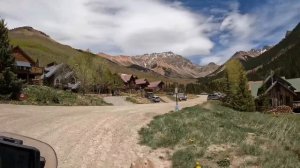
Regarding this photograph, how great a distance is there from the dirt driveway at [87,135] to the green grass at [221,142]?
1.08m

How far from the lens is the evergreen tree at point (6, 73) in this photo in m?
42.5

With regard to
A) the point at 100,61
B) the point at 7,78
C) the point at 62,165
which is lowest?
the point at 62,165

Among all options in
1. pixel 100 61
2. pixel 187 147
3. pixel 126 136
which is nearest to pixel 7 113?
pixel 126 136

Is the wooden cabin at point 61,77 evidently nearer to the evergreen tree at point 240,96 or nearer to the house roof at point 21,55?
the house roof at point 21,55

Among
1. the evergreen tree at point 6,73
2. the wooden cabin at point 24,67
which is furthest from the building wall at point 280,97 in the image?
the evergreen tree at point 6,73

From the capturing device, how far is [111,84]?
4368 inches

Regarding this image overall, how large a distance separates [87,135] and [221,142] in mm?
7600

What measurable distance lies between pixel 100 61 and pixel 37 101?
63.5 meters

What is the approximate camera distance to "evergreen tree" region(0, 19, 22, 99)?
139 feet

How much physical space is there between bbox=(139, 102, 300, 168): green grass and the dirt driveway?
108 cm

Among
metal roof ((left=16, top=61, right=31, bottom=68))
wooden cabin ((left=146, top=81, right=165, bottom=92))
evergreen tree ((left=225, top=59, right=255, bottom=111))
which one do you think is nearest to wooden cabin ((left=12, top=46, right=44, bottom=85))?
metal roof ((left=16, top=61, right=31, bottom=68))

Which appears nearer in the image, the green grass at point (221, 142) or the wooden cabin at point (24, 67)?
the green grass at point (221, 142)

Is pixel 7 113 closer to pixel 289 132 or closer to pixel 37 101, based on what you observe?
pixel 37 101

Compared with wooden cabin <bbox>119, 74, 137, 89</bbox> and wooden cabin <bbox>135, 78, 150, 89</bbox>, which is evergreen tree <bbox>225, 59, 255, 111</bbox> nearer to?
wooden cabin <bbox>119, 74, 137, 89</bbox>
